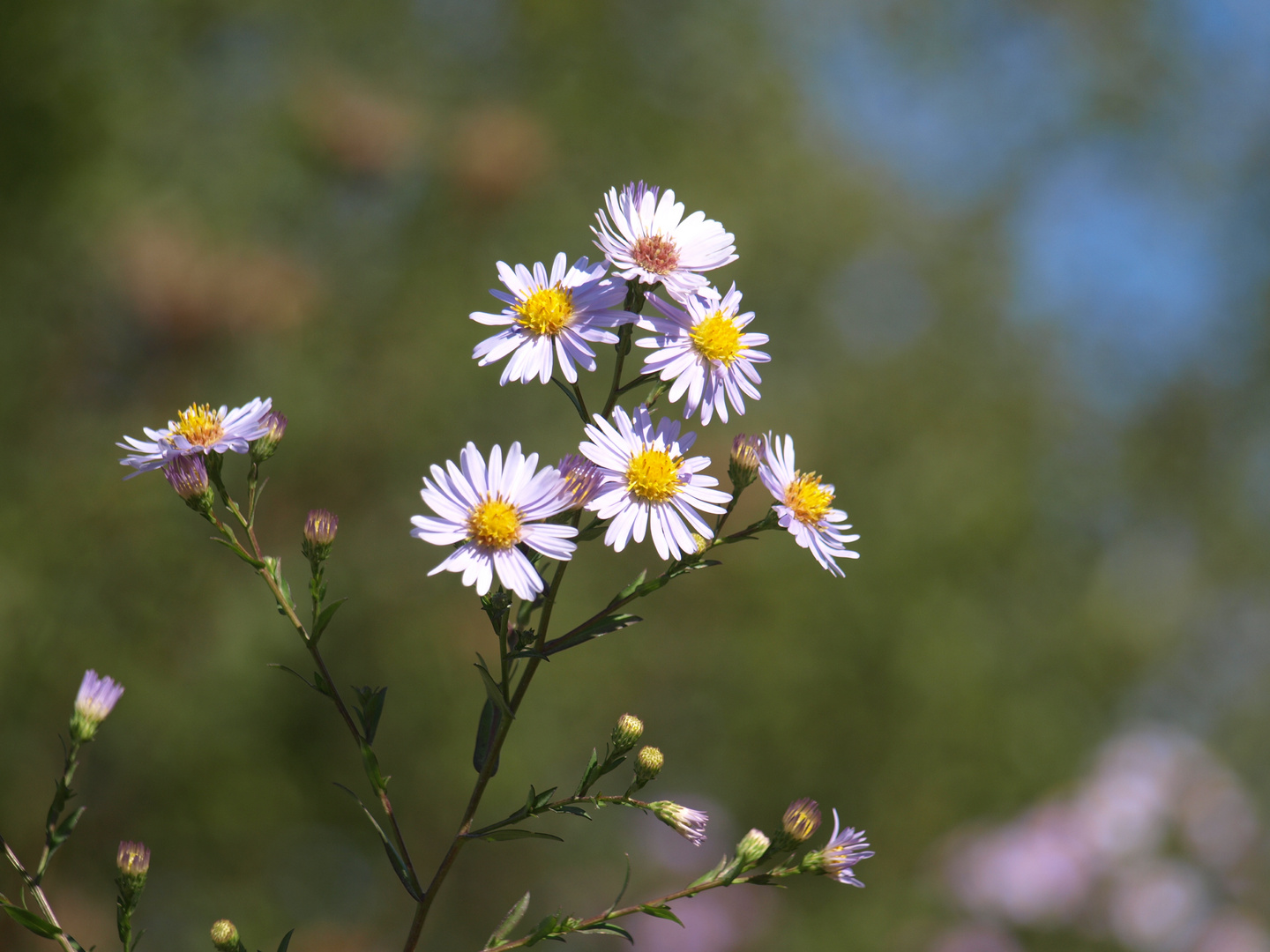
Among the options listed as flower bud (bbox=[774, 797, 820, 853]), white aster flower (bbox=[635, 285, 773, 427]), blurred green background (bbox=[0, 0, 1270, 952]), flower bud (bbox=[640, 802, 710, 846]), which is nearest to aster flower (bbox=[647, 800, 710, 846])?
flower bud (bbox=[640, 802, 710, 846])

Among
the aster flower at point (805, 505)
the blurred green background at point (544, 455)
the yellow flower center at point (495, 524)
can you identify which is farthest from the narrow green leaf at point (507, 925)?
the blurred green background at point (544, 455)

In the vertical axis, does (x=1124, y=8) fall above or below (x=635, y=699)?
above

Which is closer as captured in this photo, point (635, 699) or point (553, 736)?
point (553, 736)

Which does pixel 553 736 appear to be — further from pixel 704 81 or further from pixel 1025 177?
pixel 1025 177

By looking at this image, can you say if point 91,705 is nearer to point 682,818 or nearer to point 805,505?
point 682,818

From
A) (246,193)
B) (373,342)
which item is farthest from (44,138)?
(373,342)

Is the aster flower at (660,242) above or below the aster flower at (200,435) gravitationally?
above

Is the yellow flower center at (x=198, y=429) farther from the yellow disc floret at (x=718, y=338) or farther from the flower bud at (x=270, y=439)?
the yellow disc floret at (x=718, y=338)
